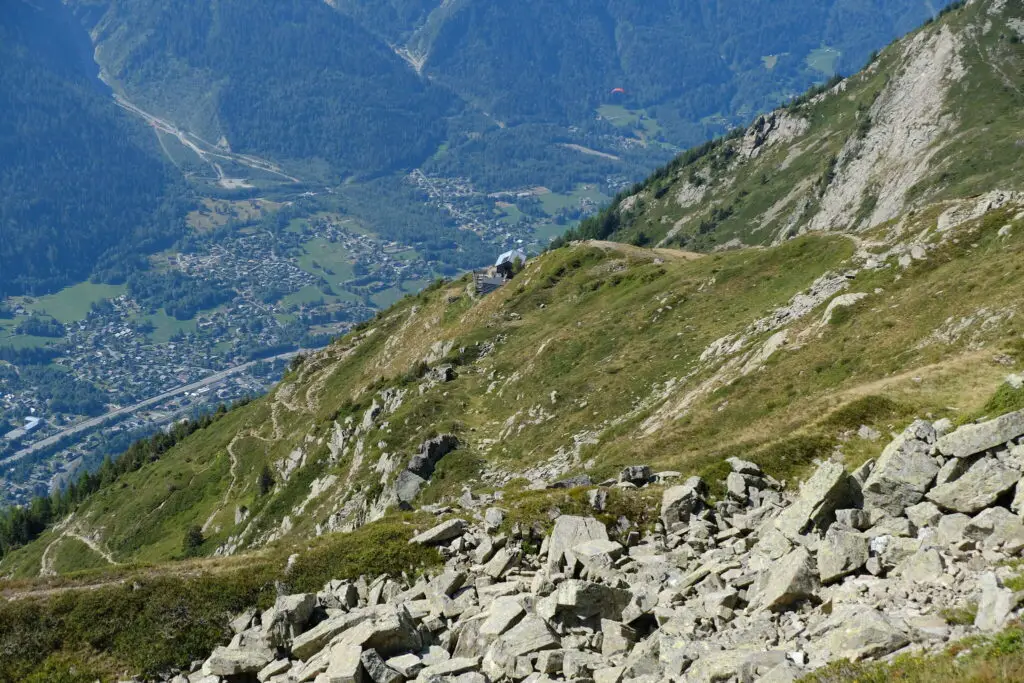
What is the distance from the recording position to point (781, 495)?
32.0 metres

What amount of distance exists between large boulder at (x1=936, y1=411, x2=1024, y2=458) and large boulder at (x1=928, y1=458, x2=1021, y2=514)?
119cm

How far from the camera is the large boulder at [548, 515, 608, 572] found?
29.2 m

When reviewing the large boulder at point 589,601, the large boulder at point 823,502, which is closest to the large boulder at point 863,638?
the large boulder at point 823,502

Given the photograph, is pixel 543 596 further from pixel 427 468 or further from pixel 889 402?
pixel 427 468

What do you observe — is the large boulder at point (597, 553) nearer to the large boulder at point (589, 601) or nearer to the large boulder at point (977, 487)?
the large boulder at point (589, 601)

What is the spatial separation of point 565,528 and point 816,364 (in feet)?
97.4

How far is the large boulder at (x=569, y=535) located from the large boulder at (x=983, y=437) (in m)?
12.6

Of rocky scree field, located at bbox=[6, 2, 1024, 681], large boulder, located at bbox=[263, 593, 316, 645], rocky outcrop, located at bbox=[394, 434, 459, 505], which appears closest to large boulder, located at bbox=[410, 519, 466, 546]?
rocky scree field, located at bbox=[6, 2, 1024, 681]

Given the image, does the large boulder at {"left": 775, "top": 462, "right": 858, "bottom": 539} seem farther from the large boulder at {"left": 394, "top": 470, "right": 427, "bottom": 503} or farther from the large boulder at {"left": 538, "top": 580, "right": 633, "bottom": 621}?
the large boulder at {"left": 394, "top": 470, "right": 427, "bottom": 503}

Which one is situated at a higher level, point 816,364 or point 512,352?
point 512,352

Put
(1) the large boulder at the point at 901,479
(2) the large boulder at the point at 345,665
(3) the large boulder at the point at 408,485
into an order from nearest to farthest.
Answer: (2) the large boulder at the point at 345,665 → (1) the large boulder at the point at 901,479 → (3) the large boulder at the point at 408,485

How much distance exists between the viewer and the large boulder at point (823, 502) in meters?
24.6

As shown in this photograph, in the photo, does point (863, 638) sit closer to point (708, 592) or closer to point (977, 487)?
point (708, 592)

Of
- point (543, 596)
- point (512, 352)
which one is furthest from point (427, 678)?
point (512, 352)
